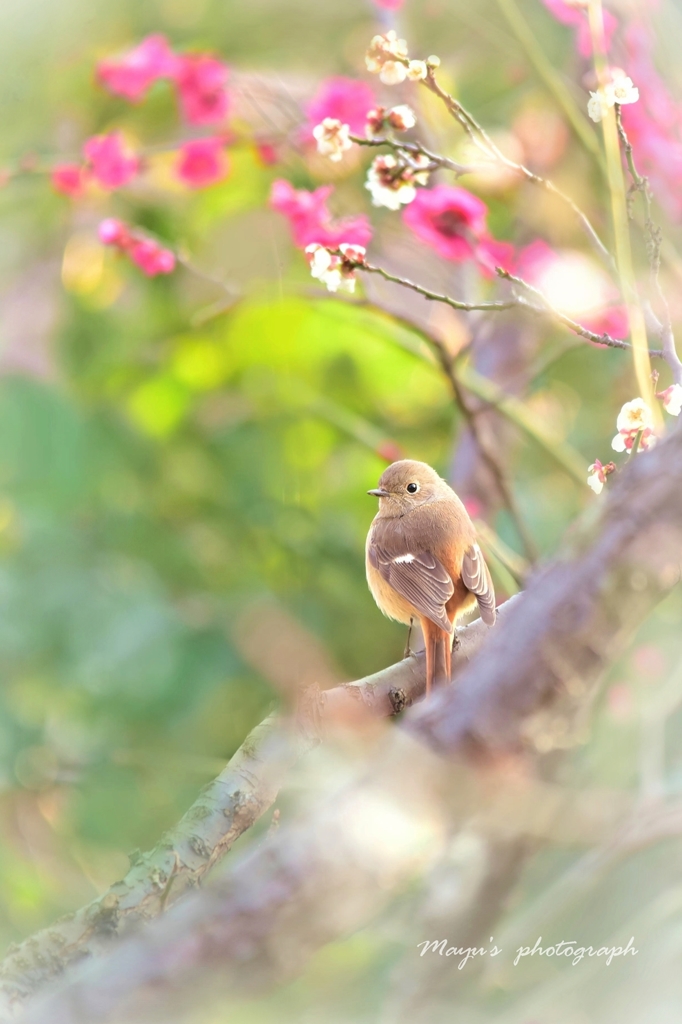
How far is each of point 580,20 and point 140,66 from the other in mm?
216

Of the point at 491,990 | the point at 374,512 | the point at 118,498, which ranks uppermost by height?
the point at 118,498

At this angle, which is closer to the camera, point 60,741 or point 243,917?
point 243,917

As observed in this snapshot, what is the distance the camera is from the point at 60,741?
52cm

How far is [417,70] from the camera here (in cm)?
37

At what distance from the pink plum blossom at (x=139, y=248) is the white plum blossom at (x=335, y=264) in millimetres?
140

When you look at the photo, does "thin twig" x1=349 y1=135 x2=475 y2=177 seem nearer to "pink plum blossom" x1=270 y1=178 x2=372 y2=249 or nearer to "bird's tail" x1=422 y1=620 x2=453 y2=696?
"pink plum blossom" x1=270 y1=178 x2=372 y2=249

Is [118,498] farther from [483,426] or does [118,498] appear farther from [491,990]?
[491,990]

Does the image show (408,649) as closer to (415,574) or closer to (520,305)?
(415,574)

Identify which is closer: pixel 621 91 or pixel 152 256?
pixel 621 91

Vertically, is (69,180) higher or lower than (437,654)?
higher

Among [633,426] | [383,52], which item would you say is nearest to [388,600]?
[633,426]

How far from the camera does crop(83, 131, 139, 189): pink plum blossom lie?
48cm

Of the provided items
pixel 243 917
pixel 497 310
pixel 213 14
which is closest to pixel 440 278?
pixel 497 310

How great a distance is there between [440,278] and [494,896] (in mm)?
261
